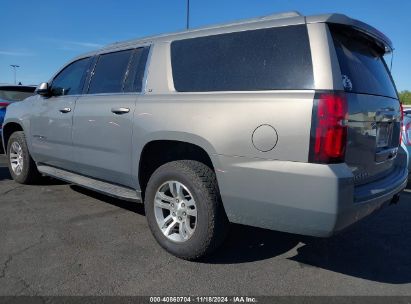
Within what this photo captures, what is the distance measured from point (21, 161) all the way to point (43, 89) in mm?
1388

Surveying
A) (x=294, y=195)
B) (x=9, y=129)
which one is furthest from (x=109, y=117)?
(x=9, y=129)

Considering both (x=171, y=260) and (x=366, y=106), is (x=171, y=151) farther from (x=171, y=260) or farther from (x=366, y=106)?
(x=366, y=106)

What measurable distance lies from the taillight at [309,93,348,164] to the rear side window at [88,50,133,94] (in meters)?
2.19

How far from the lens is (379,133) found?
3.14m

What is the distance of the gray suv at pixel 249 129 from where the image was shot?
2600 millimetres

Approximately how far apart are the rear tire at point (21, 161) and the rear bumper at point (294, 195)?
12.1ft

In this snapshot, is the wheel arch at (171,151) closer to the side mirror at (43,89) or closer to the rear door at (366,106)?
the rear door at (366,106)

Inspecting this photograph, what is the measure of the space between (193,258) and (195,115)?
3.78ft

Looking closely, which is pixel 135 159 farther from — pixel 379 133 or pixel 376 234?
pixel 376 234

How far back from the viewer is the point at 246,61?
118 inches

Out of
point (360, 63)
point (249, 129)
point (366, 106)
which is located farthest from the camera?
point (360, 63)

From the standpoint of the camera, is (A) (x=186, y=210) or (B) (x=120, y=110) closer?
(A) (x=186, y=210)

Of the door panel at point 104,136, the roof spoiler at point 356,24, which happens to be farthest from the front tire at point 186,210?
the roof spoiler at point 356,24

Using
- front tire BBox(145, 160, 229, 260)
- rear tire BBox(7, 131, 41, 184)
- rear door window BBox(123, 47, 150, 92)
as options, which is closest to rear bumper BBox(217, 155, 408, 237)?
front tire BBox(145, 160, 229, 260)
